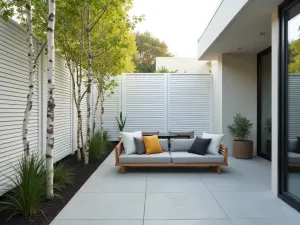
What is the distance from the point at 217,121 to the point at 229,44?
112 inches

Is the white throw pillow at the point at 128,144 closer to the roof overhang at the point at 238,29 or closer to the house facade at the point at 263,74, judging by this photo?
the house facade at the point at 263,74

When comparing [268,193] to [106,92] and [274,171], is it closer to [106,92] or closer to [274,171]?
[274,171]

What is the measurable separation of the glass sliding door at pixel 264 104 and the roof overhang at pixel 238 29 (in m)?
0.40

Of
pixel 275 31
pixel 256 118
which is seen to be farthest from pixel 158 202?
pixel 256 118

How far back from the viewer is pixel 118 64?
326 inches

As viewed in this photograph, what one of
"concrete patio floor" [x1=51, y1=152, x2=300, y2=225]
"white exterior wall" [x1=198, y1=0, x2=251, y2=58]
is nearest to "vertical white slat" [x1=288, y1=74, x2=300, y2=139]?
"concrete patio floor" [x1=51, y1=152, x2=300, y2=225]

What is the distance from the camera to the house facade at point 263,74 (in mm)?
3763

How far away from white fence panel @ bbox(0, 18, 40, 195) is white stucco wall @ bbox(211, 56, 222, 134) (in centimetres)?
557

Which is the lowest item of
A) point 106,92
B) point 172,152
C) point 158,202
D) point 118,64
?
point 158,202

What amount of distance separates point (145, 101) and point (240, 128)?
12.4 feet

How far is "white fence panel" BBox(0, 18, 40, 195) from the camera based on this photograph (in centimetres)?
380

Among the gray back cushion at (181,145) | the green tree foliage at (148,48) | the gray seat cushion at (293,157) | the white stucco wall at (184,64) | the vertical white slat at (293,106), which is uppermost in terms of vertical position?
the green tree foliage at (148,48)

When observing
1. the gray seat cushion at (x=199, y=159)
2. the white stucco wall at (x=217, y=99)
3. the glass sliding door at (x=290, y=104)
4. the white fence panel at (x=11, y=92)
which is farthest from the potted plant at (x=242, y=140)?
the white fence panel at (x=11, y=92)

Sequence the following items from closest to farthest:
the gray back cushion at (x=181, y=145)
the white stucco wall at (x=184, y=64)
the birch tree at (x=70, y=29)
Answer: the birch tree at (x=70, y=29) < the gray back cushion at (x=181, y=145) < the white stucco wall at (x=184, y=64)
